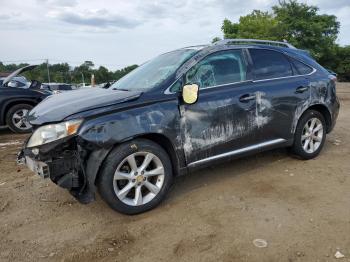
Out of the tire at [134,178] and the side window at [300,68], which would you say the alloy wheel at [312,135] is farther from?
the tire at [134,178]

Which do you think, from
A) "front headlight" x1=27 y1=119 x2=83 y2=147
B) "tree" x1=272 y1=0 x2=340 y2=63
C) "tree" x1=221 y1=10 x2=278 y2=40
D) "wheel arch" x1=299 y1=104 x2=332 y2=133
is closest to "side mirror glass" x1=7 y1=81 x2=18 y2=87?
"front headlight" x1=27 y1=119 x2=83 y2=147

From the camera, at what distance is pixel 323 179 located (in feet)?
15.1

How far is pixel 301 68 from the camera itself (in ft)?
16.7

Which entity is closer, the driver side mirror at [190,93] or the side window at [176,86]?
the driver side mirror at [190,93]

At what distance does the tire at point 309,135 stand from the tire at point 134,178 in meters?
2.15

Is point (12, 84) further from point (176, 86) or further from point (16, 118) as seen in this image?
point (176, 86)

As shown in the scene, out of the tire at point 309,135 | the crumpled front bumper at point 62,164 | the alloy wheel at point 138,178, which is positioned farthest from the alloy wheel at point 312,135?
the crumpled front bumper at point 62,164

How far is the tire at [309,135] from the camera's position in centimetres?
508

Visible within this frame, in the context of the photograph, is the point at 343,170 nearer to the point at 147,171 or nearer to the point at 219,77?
the point at 219,77

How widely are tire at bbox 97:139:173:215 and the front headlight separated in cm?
43

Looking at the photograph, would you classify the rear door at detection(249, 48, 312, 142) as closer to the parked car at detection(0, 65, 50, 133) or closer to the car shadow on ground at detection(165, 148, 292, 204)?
the car shadow on ground at detection(165, 148, 292, 204)

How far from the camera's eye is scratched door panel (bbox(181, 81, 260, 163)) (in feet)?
13.0

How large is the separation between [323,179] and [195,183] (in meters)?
1.60

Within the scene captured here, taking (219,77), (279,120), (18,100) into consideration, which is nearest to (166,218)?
(219,77)
